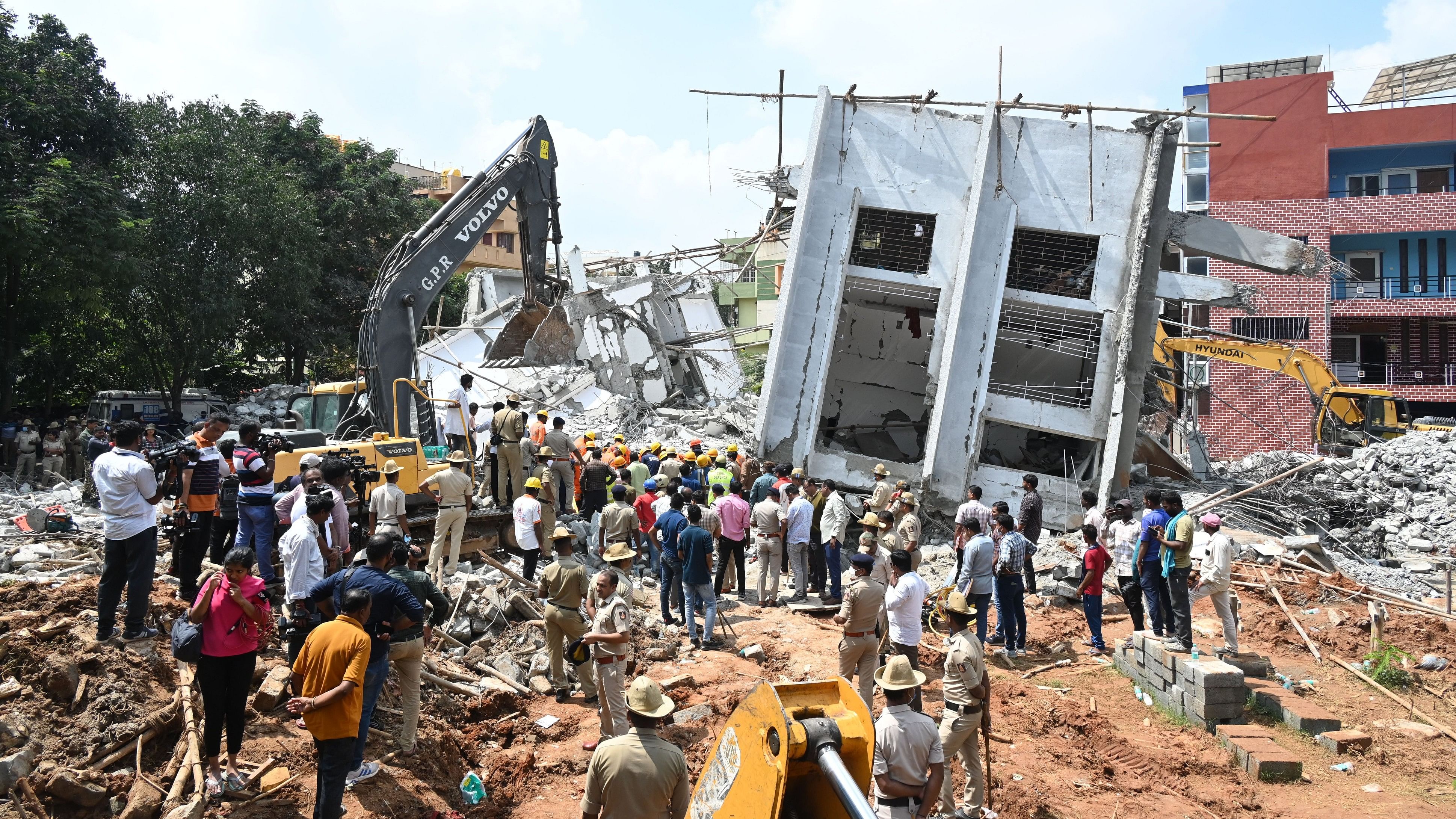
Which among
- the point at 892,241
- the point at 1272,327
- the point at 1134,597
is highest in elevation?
the point at 892,241

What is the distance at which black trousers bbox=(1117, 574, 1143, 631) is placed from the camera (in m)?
10.3

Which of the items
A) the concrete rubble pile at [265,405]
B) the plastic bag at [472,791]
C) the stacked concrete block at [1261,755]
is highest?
the concrete rubble pile at [265,405]

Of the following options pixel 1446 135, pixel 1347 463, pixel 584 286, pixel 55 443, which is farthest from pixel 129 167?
pixel 1446 135

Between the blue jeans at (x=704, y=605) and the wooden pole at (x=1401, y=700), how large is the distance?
7018mm

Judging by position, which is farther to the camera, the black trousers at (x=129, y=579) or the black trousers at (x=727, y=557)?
the black trousers at (x=727, y=557)

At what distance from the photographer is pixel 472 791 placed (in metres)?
6.77

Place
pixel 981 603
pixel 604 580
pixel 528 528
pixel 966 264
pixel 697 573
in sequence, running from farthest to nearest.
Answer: pixel 966 264
pixel 528 528
pixel 697 573
pixel 981 603
pixel 604 580

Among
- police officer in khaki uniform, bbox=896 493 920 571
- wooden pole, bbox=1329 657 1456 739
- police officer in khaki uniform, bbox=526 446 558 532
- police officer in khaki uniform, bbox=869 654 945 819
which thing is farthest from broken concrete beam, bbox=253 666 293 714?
wooden pole, bbox=1329 657 1456 739

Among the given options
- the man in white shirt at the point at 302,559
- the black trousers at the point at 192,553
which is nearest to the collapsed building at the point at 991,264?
the black trousers at the point at 192,553

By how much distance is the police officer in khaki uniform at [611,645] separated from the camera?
720cm

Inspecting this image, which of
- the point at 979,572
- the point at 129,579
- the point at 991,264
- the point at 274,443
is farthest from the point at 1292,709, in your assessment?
the point at 274,443

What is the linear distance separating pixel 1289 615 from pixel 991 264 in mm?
7643

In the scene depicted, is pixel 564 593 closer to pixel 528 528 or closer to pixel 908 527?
pixel 528 528

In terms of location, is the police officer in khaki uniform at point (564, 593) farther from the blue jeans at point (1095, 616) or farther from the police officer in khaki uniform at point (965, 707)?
the blue jeans at point (1095, 616)
